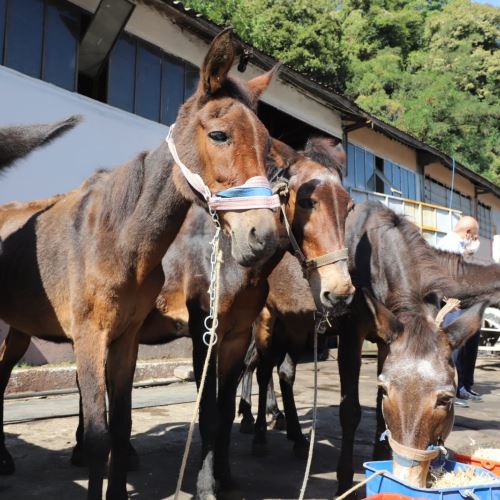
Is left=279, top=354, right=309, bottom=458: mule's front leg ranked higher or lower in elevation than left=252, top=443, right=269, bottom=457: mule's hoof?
higher

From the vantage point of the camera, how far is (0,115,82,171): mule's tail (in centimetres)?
421

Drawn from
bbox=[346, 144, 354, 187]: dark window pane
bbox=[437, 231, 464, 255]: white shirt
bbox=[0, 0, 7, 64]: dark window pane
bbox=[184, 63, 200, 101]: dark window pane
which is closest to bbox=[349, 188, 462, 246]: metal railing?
bbox=[346, 144, 354, 187]: dark window pane

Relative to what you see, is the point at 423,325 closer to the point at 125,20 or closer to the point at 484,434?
the point at 484,434

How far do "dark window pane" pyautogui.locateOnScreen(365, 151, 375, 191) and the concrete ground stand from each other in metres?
11.4

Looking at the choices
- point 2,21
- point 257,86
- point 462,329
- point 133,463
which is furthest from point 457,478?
point 2,21

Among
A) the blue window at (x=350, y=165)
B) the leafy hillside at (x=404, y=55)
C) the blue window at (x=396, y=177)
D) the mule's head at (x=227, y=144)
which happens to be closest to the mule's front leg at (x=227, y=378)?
the mule's head at (x=227, y=144)

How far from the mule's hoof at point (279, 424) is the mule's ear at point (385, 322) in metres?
3.01

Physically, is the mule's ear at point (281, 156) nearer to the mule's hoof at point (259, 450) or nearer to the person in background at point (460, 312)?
the person in background at point (460, 312)

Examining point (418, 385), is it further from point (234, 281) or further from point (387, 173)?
point (387, 173)

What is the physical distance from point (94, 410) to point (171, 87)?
9.52 metres

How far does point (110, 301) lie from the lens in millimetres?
3129

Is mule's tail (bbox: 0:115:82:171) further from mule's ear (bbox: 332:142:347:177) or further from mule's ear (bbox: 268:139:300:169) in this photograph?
mule's ear (bbox: 332:142:347:177)

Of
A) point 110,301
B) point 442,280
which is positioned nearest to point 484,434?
point 442,280

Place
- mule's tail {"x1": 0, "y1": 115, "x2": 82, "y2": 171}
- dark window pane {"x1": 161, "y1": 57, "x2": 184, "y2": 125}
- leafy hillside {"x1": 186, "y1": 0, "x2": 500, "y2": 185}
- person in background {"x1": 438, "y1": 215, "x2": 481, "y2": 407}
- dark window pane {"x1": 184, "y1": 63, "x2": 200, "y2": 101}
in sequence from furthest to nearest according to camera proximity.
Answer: leafy hillside {"x1": 186, "y1": 0, "x2": 500, "y2": 185}, dark window pane {"x1": 184, "y1": 63, "x2": 200, "y2": 101}, dark window pane {"x1": 161, "y1": 57, "x2": 184, "y2": 125}, person in background {"x1": 438, "y1": 215, "x2": 481, "y2": 407}, mule's tail {"x1": 0, "y1": 115, "x2": 82, "y2": 171}
